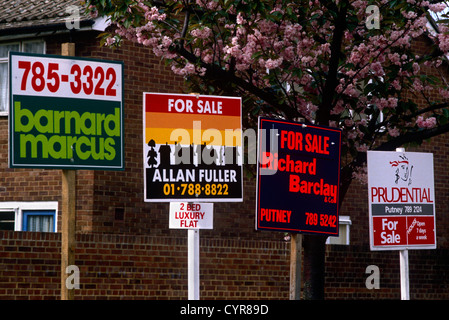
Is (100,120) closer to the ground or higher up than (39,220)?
higher up

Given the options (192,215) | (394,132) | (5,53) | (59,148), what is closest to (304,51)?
(394,132)

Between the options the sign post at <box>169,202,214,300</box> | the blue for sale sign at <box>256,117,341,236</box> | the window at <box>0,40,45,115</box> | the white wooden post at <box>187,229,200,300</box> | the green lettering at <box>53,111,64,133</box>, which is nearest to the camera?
the green lettering at <box>53,111,64,133</box>

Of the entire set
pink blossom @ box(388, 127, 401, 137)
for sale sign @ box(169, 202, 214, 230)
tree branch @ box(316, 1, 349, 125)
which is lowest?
for sale sign @ box(169, 202, 214, 230)

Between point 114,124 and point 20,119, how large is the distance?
904mm

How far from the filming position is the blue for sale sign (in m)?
10.6

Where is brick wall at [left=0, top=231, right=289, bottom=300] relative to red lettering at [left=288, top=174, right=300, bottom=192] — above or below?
below

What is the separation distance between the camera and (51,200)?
1881cm

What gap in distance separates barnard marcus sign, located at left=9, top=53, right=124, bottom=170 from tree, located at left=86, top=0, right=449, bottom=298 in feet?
14.6

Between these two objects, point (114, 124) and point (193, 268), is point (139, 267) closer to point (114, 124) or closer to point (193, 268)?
point (193, 268)

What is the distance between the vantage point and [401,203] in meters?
12.0

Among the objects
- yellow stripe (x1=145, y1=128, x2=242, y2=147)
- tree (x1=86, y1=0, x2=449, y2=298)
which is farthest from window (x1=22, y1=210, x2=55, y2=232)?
yellow stripe (x1=145, y1=128, x2=242, y2=147)

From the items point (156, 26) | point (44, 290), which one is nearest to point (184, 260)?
point (44, 290)

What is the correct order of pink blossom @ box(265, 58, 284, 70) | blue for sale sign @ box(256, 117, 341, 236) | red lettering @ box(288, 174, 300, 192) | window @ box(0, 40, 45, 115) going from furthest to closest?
1. window @ box(0, 40, 45, 115)
2. pink blossom @ box(265, 58, 284, 70)
3. red lettering @ box(288, 174, 300, 192)
4. blue for sale sign @ box(256, 117, 341, 236)

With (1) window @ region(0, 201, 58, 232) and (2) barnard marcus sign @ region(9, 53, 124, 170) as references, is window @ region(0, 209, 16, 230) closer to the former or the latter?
(1) window @ region(0, 201, 58, 232)
